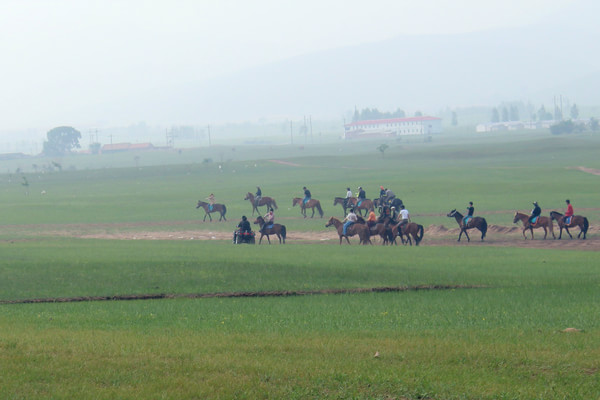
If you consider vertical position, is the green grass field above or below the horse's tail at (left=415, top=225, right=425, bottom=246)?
above

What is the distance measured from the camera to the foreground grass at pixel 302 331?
11031mm

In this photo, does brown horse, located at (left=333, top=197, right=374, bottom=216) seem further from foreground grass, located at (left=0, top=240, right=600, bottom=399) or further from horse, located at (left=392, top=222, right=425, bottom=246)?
foreground grass, located at (left=0, top=240, right=600, bottom=399)

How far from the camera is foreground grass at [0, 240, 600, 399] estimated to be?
11.0 m

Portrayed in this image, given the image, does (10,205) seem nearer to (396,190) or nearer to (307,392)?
(396,190)

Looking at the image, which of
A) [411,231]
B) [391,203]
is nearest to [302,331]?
[411,231]

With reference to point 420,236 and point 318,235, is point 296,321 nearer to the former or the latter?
point 420,236

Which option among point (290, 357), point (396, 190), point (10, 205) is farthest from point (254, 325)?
point (10, 205)

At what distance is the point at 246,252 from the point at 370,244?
338 inches

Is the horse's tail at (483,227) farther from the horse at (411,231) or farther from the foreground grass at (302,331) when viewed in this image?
the foreground grass at (302,331)

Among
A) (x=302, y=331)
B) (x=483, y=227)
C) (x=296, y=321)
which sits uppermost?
(x=302, y=331)

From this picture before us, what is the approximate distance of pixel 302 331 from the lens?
15.5 metres

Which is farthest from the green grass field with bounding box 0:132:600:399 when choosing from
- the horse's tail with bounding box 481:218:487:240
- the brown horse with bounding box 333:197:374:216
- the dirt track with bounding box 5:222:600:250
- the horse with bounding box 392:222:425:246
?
the horse's tail with bounding box 481:218:487:240

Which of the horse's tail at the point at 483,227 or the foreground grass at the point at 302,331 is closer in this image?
the foreground grass at the point at 302,331

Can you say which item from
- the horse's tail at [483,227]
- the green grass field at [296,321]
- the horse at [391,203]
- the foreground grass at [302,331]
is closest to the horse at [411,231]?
the green grass field at [296,321]
